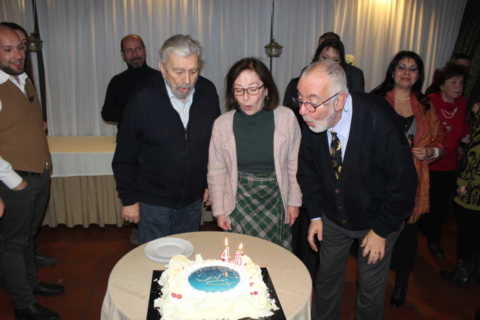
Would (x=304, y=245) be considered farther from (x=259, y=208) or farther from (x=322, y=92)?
(x=322, y=92)

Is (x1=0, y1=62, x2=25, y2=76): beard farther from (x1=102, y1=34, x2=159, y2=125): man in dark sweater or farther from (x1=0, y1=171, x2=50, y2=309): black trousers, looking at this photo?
(x1=102, y1=34, x2=159, y2=125): man in dark sweater

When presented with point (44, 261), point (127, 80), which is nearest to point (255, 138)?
point (127, 80)

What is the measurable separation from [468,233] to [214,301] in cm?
249

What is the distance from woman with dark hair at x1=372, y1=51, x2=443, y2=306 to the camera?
2.32m

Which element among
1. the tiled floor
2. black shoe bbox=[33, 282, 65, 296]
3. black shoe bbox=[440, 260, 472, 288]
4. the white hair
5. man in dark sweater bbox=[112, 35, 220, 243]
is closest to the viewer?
the white hair

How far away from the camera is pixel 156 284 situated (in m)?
1.42

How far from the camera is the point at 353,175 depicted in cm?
175

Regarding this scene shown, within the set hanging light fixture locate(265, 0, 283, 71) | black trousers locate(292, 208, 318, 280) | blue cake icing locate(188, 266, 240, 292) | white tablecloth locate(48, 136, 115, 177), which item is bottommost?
black trousers locate(292, 208, 318, 280)

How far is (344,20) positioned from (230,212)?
3810 millimetres

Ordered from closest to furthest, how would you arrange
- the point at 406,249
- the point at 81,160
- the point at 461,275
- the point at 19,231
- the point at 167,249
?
the point at 167,249
the point at 19,231
the point at 406,249
the point at 461,275
the point at 81,160

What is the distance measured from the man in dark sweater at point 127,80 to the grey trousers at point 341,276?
243cm

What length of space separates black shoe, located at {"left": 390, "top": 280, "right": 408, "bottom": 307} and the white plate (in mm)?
1723

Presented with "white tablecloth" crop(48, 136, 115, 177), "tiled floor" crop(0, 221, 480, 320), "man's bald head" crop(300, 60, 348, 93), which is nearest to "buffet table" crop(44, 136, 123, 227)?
"white tablecloth" crop(48, 136, 115, 177)

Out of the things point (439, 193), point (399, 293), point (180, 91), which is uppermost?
point (180, 91)
